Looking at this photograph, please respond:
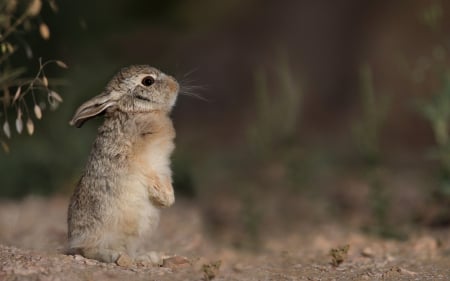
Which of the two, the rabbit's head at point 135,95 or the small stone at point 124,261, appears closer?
the small stone at point 124,261

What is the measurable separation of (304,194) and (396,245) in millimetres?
1897

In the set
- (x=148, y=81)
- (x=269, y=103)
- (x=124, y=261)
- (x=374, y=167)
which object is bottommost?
(x=124, y=261)

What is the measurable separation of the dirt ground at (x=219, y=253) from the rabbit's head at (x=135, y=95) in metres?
1.09

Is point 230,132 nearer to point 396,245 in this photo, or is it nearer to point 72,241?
point 396,245

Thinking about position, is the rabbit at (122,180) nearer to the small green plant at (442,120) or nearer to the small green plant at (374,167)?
the small green plant at (374,167)

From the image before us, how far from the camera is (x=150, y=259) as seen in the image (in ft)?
20.3

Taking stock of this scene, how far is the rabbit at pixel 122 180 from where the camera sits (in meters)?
6.07

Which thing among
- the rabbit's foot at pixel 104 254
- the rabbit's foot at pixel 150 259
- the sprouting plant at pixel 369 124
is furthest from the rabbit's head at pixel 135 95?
the sprouting plant at pixel 369 124

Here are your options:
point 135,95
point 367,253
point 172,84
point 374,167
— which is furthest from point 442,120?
point 135,95

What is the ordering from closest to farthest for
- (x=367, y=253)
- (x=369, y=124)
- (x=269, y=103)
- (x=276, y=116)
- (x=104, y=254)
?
(x=104, y=254) < (x=367, y=253) < (x=369, y=124) < (x=276, y=116) < (x=269, y=103)

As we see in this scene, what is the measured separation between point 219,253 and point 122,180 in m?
1.78

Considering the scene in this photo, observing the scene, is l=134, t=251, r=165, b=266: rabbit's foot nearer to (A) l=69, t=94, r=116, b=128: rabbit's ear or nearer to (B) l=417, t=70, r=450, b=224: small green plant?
(A) l=69, t=94, r=116, b=128: rabbit's ear

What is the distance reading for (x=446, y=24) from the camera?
14.7m

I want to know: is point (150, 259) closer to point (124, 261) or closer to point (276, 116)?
point (124, 261)
